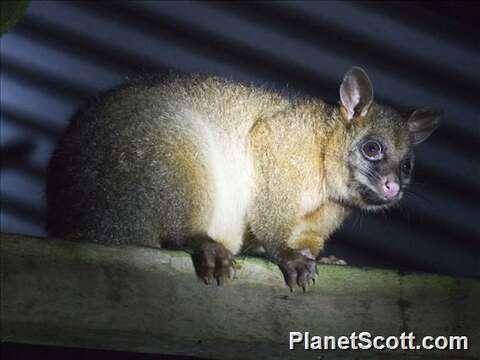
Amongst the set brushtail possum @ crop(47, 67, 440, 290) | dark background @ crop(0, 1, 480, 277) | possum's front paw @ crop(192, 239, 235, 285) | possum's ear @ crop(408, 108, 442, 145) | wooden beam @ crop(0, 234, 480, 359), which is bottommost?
wooden beam @ crop(0, 234, 480, 359)

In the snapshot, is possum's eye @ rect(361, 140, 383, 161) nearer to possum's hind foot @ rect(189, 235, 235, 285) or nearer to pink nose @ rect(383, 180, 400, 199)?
pink nose @ rect(383, 180, 400, 199)

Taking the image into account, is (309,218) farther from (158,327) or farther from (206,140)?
(158,327)

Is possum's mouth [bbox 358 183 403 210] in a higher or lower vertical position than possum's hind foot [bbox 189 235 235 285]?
higher

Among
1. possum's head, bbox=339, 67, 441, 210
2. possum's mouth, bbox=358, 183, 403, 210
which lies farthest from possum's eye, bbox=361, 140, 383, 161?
possum's mouth, bbox=358, 183, 403, 210

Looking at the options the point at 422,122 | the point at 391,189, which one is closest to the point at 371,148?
the point at 391,189

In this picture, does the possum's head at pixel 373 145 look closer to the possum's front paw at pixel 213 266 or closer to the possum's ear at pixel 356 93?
the possum's ear at pixel 356 93

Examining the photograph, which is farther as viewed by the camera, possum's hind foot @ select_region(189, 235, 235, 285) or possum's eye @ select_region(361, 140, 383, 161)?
possum's eye @ select_region(361, 140, 383, 161)

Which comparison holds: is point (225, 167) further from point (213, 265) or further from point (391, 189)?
point (213, 265)

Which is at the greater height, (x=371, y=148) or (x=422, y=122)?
(x=422, y=122)
